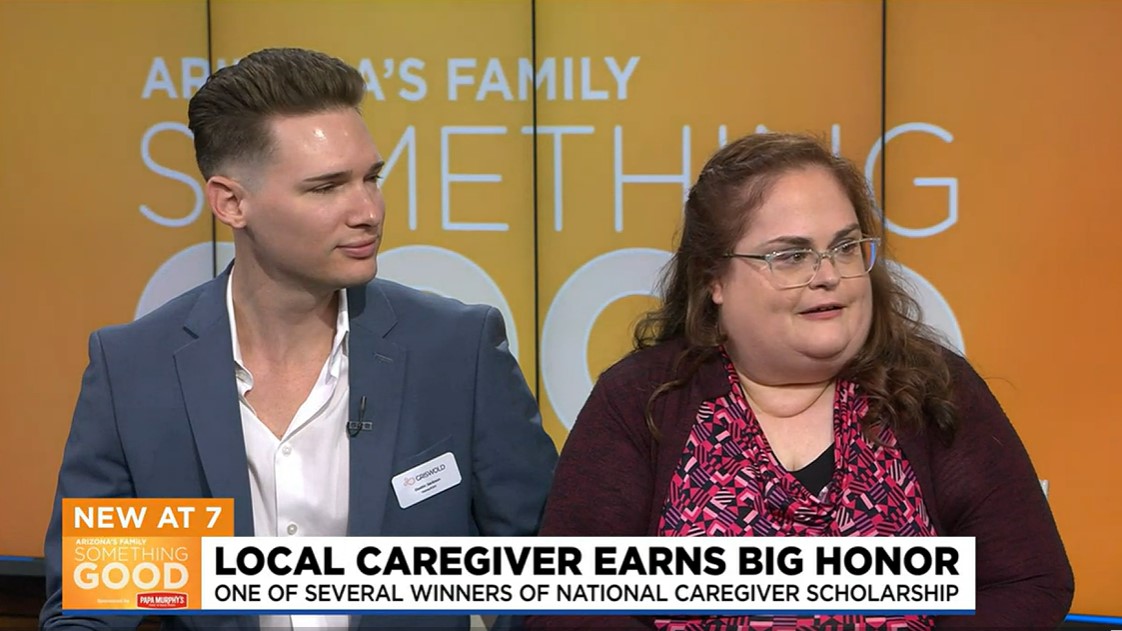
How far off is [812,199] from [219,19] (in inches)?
125

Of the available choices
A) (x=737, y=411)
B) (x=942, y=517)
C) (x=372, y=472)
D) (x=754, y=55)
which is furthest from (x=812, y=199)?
(x=754, y=55)

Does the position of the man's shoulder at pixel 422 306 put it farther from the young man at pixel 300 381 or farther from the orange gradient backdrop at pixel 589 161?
the orange gradient backdrop at pixel 589 161

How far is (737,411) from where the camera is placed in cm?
190

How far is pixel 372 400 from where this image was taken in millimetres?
1984

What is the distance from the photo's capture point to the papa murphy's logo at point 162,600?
181cm

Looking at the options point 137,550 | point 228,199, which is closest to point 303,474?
point 137,550

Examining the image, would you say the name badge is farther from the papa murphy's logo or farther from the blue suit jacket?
the papa murphy's logo

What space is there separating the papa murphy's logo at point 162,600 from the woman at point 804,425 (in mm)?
518

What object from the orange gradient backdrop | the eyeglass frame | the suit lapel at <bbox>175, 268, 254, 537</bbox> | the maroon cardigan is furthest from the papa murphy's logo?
the orange gradient backdrop

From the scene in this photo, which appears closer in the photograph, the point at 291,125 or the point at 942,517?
the point at 942,517

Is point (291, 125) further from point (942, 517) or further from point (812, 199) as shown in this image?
point (942, 517)

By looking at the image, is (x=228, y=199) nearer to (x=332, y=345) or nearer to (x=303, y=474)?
(x=332, y=345)

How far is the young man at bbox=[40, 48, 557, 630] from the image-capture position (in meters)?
1.94

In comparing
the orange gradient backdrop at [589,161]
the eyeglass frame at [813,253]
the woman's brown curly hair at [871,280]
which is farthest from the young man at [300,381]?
the orange gradient backdrop at [589,161]
